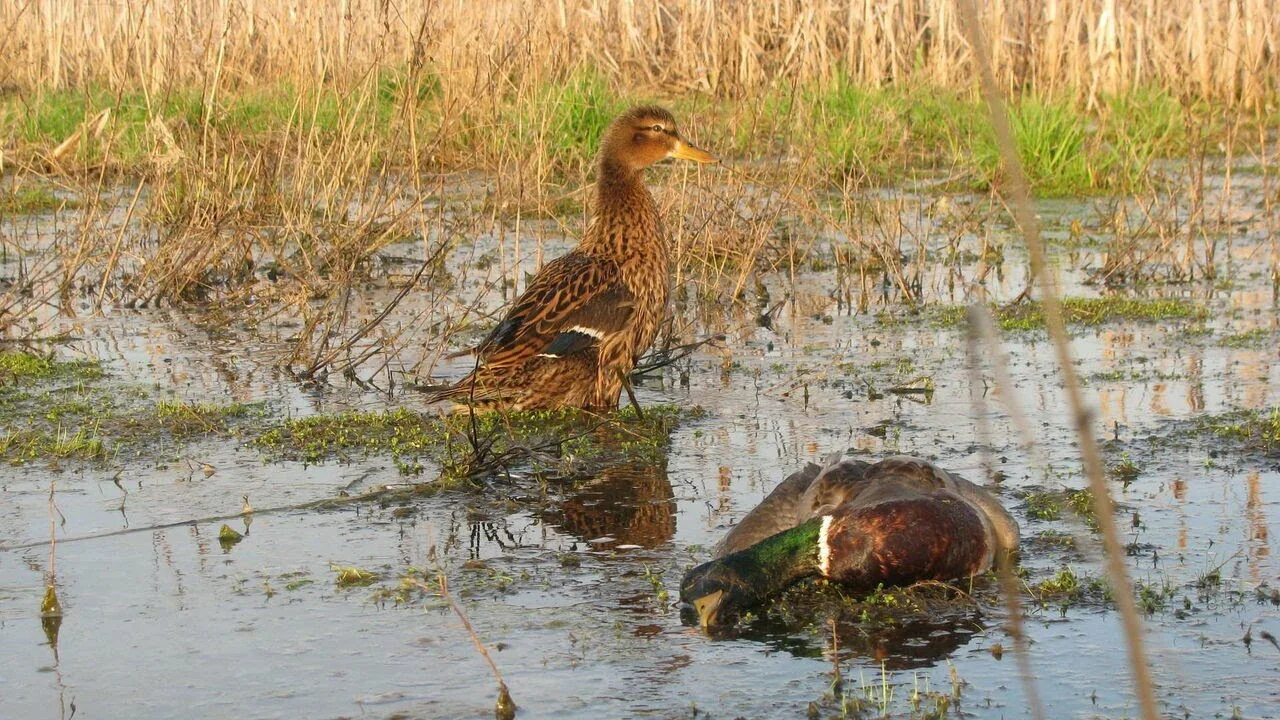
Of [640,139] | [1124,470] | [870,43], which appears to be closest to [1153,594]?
[1124,470]

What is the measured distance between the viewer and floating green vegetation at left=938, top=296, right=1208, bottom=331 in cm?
831

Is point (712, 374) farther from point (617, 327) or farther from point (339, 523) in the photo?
point (339, 523)

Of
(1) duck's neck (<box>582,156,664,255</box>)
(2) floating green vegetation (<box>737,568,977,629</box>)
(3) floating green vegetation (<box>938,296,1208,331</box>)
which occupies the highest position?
(1) duck's neck (<box>582,156,664,255</box>)

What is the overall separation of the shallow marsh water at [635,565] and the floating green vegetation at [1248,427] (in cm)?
7

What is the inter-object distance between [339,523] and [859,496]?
1.67m

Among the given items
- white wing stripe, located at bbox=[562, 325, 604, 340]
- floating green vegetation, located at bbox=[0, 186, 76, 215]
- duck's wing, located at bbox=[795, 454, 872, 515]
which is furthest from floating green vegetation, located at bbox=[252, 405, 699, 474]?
floating green vegetation, located at bbox=[0, 186, 76, 215]

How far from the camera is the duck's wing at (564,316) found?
6.62m

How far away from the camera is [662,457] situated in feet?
19.7

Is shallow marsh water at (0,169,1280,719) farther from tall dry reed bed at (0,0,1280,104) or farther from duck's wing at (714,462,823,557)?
tall dry reed bed at (0,0,1280,104)

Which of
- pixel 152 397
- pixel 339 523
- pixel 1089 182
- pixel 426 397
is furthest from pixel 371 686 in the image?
pixel 1089 182

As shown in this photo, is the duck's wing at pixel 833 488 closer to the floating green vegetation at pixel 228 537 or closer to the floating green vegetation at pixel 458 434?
the floating green vegetation at pixel 458 434

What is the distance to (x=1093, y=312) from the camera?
27.6 ft

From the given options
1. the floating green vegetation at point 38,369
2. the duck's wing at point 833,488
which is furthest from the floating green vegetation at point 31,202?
the duck's wing at point 833,488

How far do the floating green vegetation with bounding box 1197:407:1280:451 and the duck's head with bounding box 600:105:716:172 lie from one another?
8.39 feet
